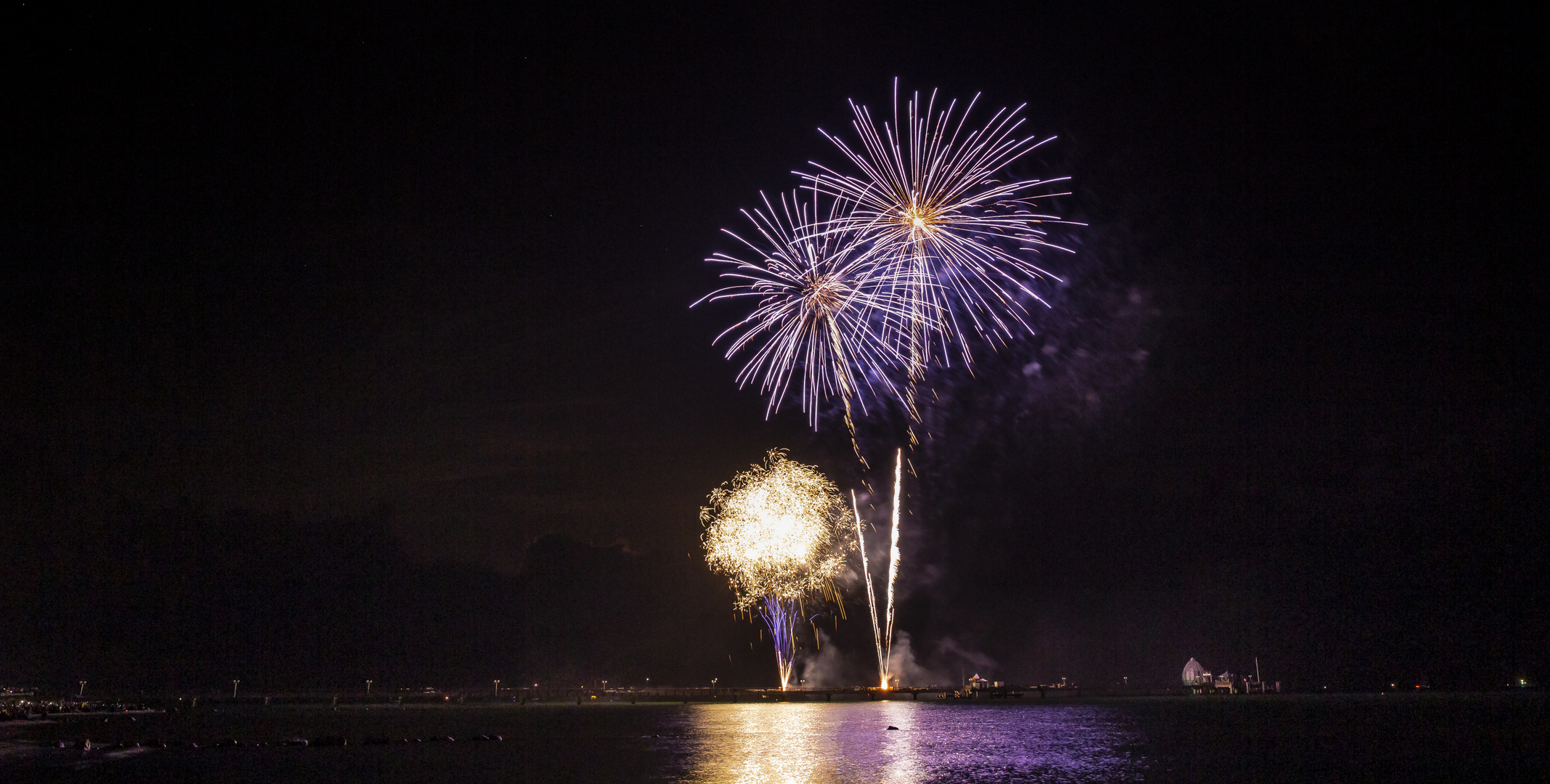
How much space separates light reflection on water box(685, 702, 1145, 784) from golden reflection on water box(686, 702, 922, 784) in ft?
0.16

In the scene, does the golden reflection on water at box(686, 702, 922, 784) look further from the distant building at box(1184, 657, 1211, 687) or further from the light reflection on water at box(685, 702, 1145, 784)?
the distant building at box(1184, 657, 1211, 687)

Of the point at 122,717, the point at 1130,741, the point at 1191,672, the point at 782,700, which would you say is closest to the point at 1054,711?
the point at 782,700

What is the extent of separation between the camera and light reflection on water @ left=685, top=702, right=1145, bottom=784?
92.6 feet

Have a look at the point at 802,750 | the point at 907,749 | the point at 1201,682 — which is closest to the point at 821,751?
the point at 802,750

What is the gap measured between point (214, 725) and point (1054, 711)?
64501 millimetres

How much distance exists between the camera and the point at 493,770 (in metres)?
30.6

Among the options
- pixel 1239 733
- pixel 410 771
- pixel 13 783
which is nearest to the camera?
pixel 13 783

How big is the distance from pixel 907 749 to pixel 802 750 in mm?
4622

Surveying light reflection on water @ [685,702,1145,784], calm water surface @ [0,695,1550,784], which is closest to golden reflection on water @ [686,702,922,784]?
light reflection on water @ [685,702,1145,784]

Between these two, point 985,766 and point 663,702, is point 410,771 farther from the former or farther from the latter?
point 663,702

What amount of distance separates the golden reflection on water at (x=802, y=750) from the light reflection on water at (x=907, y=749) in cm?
5

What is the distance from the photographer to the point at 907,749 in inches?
1478

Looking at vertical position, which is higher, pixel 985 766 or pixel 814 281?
pixel 814 281

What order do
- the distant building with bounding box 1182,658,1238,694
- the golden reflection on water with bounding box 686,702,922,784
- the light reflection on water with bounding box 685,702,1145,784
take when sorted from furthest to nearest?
the distant building with bounding box 1182,658,1238,694, the light reflection on water with bounding box 685,702,1145,784, the golden reflection on water with bounding box 686,702,922,784
